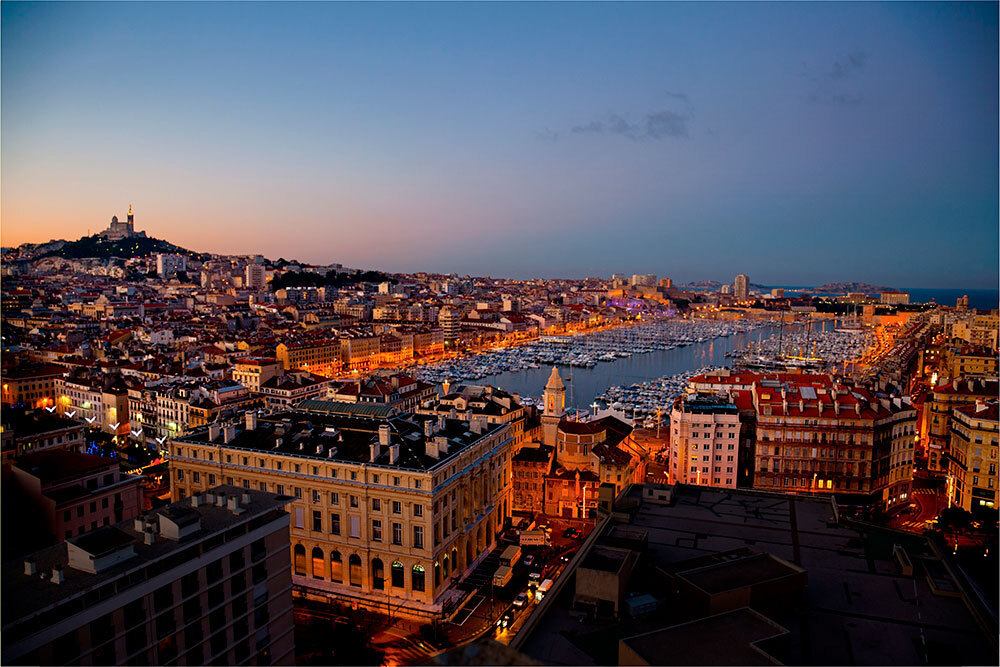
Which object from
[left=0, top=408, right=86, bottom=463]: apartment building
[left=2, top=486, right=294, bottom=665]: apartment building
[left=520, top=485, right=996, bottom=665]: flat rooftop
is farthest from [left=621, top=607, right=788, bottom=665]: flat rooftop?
[left=0, top=408, right=86, bottom=463]: apartment building

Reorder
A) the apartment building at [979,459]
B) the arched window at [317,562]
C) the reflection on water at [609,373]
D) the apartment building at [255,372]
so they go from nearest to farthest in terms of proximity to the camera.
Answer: the arched window at [317,562] → the apartment building at [979,459] → the apartment building at [255,372] → the reflection on water at [609,373]

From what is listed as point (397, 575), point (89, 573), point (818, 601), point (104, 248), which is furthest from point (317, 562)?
point (104, 248)

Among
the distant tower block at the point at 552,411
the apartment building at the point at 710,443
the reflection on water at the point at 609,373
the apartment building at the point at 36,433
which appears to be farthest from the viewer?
the reflection on water at the point at 609,373

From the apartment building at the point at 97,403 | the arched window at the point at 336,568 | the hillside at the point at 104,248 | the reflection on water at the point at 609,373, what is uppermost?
the hillside at the point at 104,248

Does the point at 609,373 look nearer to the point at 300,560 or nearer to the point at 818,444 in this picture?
the point at 818,444

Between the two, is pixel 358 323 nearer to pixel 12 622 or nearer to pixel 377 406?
pixel 377 406

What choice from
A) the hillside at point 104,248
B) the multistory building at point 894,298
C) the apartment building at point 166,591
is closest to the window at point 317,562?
the apartment building at point 166,591

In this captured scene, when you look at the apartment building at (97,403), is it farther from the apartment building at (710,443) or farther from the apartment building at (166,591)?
the apartment building at (710,443)
